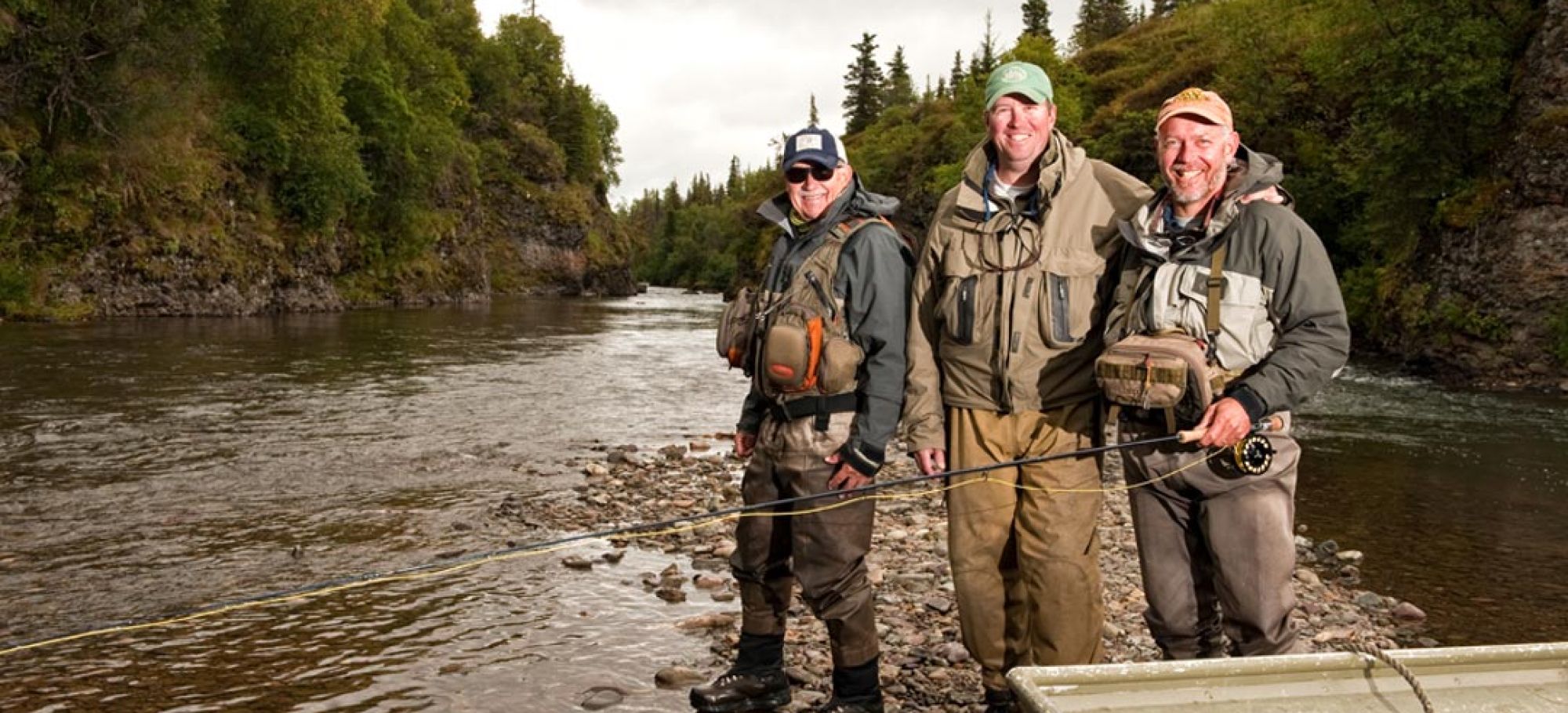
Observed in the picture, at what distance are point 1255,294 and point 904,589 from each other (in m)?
4.07

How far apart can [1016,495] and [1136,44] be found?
8106cm

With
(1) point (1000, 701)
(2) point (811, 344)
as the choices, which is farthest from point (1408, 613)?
(2) point (811, 344)

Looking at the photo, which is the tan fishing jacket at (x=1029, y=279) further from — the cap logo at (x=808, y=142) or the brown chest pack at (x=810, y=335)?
the cap logo at (x=808, y=142)

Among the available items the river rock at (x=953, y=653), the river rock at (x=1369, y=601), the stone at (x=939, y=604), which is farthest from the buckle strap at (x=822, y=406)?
the river rock at (x=1369, y=601)

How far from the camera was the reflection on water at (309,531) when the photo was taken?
5.44m

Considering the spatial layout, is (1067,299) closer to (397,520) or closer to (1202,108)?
(1202,108)

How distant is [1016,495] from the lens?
4461 mm

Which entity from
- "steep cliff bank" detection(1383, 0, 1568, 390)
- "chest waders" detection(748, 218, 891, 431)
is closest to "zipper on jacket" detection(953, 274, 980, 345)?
"chest waders" detection(748, 218, 891, 431)

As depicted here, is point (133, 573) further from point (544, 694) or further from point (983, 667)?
point (983, 667)

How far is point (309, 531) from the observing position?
875cm

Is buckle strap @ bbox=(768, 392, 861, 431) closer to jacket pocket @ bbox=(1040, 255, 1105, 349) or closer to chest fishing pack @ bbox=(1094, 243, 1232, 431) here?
jacket pocket @ bbox=(1040, 255, 1105, 349)

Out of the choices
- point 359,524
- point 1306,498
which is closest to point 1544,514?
point 1306,498

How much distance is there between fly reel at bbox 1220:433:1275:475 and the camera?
12.5 ft

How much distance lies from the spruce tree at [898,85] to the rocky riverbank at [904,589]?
368ft
